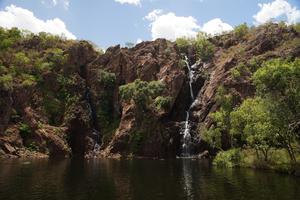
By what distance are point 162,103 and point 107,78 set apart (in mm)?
24858

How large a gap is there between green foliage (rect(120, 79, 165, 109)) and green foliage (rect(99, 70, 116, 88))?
9033 mm

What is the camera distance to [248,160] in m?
77.6

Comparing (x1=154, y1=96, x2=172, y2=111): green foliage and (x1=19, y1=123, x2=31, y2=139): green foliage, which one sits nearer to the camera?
(x1=19, y1=123, x2=31, y2=139): green foliage

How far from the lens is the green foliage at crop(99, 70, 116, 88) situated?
13309cm

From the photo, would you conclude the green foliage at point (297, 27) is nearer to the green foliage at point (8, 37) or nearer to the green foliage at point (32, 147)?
the green foliage at point (32, 147)

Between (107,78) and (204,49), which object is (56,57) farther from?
(204,49)

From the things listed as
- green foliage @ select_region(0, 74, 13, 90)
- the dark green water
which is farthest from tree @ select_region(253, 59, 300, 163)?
green foliage @ select_region(0, 74, 13, 90)

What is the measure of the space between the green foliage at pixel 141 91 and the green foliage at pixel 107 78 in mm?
9033

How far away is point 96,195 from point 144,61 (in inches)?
3967

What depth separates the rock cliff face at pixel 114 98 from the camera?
372 feet

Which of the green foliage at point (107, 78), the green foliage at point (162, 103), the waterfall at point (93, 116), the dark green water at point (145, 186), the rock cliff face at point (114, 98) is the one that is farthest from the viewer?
the green foliage at point (107, 78)

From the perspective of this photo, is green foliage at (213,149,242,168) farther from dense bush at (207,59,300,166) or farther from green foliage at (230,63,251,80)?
green foliage at (230,63,251,80)

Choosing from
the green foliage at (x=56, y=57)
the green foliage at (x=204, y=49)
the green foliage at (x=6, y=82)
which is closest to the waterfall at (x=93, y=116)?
the green foliage at (x=56, y=57)

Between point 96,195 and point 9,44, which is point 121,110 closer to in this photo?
point 9,44
